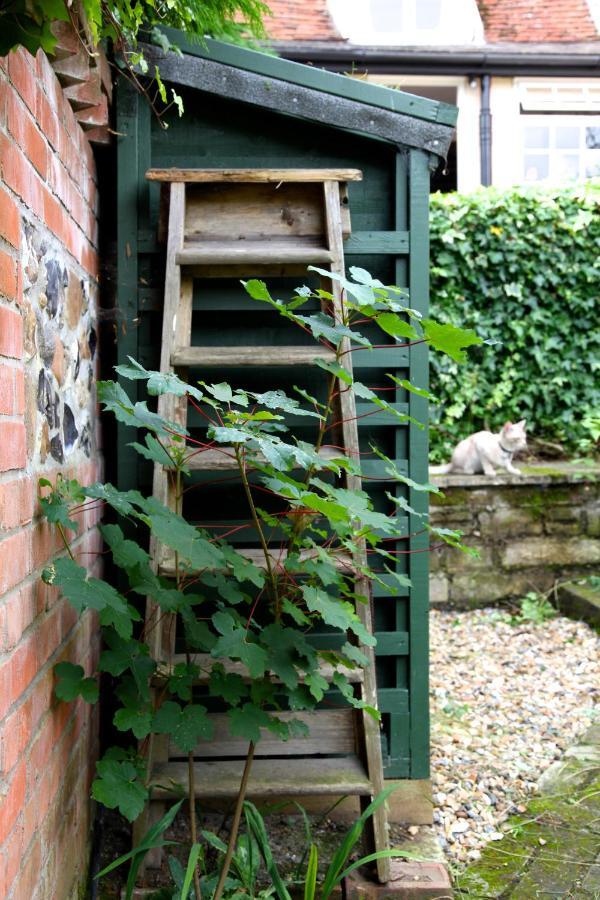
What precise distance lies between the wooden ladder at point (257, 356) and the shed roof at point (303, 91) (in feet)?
0.89

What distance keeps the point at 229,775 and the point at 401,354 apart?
57.1 inches

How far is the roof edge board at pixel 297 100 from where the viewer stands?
2582 mm

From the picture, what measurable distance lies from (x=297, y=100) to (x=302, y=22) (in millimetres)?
6473

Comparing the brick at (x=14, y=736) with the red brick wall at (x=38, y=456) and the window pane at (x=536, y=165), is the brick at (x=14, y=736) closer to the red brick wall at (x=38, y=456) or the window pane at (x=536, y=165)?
the red brick wall at (x=38, y=456)

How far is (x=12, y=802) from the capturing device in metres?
1.37

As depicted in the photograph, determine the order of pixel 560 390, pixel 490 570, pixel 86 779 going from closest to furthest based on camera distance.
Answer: pixel 86 779 < pixel 490 570 < pixel 560 390

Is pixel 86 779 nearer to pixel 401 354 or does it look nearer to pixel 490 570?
pixel 401 354

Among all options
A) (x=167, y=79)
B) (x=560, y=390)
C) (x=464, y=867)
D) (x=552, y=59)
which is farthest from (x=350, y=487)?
(x=552, y=59)

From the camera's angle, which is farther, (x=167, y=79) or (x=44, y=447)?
(x=167, y=79)

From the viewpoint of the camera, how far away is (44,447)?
1.72 m

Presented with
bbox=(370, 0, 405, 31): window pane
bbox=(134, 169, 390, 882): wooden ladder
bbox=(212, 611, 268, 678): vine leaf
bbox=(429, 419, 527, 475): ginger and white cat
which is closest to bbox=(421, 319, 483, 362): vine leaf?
bbox=(134, 169, 390, 882): wooden ladder

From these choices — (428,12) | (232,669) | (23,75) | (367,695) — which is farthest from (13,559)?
(428,12)

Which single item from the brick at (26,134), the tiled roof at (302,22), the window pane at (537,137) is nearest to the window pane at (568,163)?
the window pane at (537,137)

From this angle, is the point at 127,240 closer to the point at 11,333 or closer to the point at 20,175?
the point at 20,175
